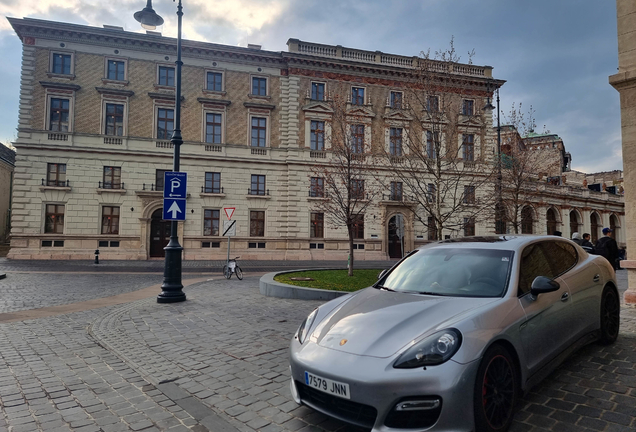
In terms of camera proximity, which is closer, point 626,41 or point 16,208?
point 626,41

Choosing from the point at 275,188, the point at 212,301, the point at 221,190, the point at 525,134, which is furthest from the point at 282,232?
the point at 212,301

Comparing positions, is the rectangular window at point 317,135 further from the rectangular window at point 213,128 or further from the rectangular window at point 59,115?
the rectangular window at point 59,115

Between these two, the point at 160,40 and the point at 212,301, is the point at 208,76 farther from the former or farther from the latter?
the point at 212,301

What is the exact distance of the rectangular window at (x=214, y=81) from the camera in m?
29.3

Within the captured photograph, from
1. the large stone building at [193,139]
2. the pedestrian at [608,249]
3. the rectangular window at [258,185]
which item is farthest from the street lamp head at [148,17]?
the rectangular window at [258,185]

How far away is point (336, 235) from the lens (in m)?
29.7

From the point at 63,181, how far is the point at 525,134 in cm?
3028

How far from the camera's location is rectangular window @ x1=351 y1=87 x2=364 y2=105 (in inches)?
1238

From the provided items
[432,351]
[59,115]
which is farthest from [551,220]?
[59,115]

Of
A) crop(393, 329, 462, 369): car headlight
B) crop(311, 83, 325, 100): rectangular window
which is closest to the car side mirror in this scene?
crop(393, 329, 462, 369): car headlight

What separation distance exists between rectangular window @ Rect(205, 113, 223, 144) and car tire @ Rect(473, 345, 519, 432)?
2884 centimetres

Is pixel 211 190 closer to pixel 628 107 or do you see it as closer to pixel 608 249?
pixel 608 249

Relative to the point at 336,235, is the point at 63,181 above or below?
above

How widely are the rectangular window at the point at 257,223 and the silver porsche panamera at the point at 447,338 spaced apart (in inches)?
998
